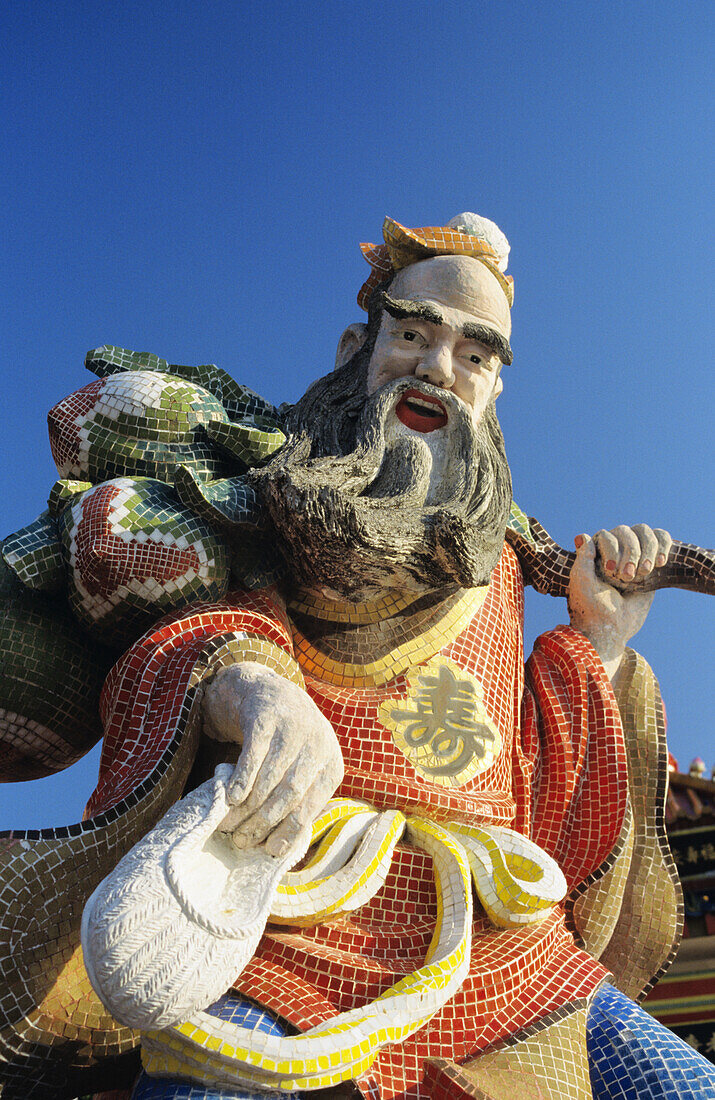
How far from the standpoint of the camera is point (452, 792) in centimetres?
373

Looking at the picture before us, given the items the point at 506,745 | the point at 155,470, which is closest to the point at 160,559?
the point at 155,470

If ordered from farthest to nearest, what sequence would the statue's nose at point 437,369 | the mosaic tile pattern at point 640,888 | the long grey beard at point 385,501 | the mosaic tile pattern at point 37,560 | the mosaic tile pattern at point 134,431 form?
the statue's nose at point 437,369 → the mosaic tile pattern at point 134,431 → the mosaic tile pattern at point 640,888 → the mosaic tile pattern at point 37,560 → the long grey beard at point 385,501

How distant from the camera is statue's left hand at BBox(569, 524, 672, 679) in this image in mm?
4520

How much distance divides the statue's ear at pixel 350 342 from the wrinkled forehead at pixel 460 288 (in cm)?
23

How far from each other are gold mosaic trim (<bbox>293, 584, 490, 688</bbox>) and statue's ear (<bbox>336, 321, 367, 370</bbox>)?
1262 mm

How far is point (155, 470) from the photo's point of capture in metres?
4.13

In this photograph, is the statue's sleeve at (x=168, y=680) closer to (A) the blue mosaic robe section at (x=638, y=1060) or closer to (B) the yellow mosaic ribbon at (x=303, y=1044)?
(B) the yellow mosaic ribbon at (x=303, y=1044)

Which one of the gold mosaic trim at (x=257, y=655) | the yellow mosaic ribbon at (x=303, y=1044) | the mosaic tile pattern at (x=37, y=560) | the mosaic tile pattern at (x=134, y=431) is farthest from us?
the mosaic tile pattern at (x=134, y=431)

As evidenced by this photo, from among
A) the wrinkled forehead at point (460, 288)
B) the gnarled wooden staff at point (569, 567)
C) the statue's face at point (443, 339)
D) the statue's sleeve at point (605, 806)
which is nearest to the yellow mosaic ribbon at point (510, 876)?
the statue's sleeve at point (605, 806)

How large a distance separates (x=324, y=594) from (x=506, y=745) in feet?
2.73

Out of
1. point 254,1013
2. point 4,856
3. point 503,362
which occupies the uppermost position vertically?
point 503,362

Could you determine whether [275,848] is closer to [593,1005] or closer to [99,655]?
[593,1005]

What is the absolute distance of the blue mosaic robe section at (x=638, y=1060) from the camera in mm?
3182

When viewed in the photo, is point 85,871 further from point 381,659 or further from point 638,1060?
point 638,1060
